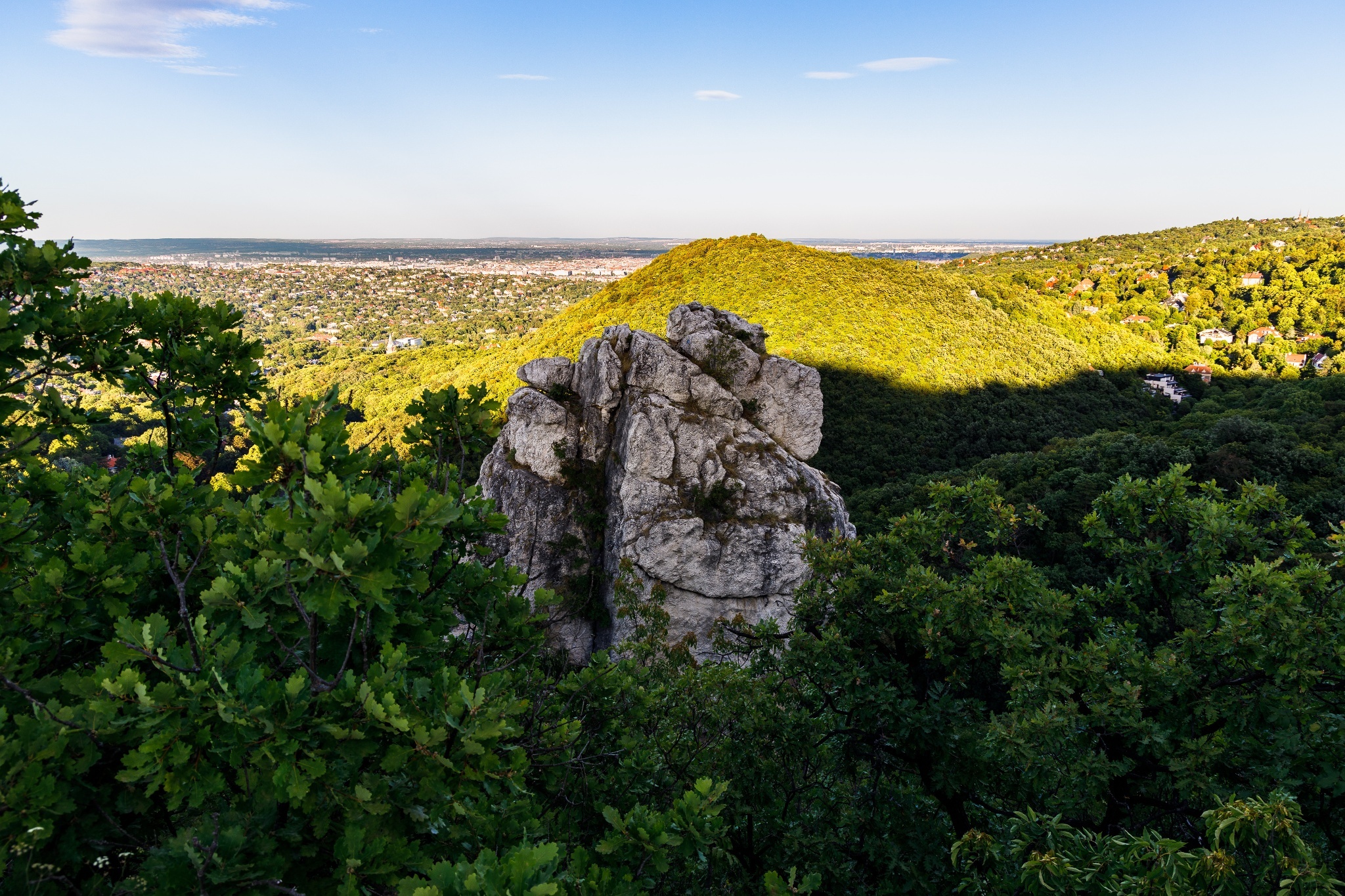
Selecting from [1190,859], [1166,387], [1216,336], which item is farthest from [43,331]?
[1216,336]

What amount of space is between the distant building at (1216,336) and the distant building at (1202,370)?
39.9ft

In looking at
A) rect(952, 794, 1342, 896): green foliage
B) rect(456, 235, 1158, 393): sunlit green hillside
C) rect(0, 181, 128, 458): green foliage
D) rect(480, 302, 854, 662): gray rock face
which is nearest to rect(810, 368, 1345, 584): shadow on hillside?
rect(456, 235, 1158, 393): sunlit green hillside

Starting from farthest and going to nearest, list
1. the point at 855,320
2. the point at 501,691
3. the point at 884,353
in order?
the point at 855,320
the point at 884,353
the point at 501,691

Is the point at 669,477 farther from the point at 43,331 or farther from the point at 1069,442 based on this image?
the point at 1069,442

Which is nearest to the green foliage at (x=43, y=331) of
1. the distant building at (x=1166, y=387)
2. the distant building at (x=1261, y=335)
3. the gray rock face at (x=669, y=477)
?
the gray rock face at (x=669, y=477)

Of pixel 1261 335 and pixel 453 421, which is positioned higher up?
pixel 1261 335

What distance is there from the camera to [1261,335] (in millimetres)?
76938

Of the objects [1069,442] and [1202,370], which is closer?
[1069,442]

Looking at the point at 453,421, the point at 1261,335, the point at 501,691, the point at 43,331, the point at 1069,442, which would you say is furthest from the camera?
the point at 1261,335

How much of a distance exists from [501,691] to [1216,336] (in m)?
108

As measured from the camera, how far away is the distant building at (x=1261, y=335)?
75.1m

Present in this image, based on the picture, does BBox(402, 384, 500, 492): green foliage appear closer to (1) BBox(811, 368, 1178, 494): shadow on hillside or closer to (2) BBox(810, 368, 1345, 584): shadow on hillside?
(2) BBox(810, 368, 1345, 584): shadow on hillside

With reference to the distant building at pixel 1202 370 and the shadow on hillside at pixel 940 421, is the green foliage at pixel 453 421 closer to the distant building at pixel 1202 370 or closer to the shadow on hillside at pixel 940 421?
the shadow on hillside at pixel 940 421

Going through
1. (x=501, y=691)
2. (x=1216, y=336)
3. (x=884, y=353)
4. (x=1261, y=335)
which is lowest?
Result: (x=501, y=691)
